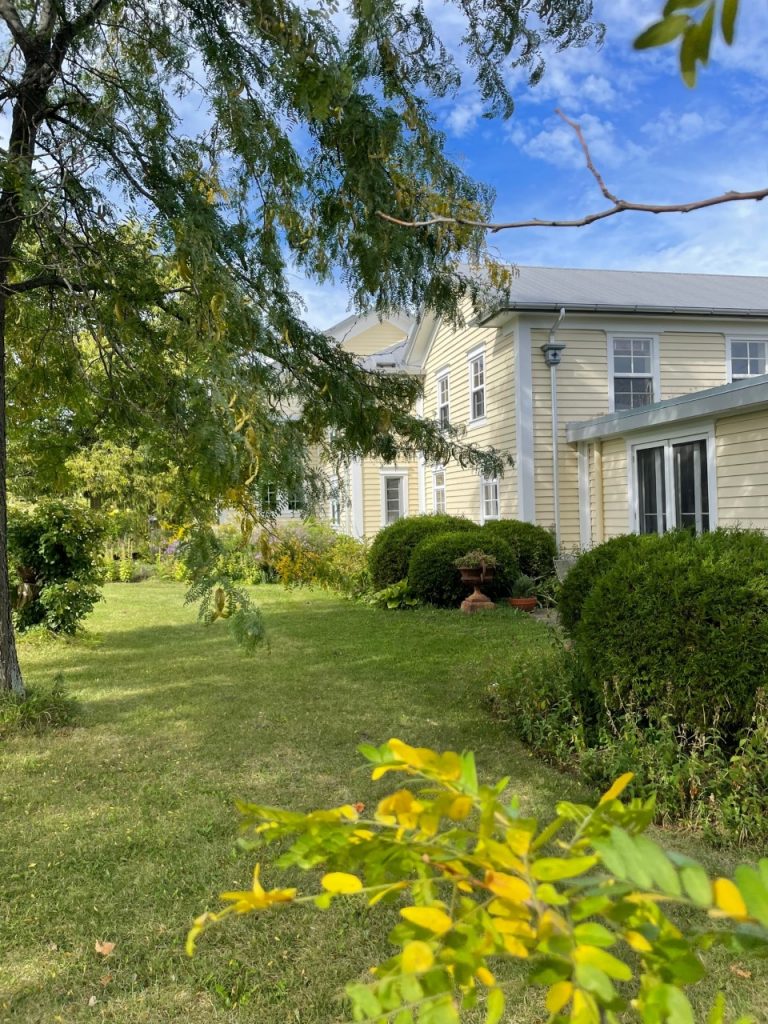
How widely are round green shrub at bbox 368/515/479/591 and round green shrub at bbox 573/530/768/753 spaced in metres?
8.20

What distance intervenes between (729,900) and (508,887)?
18 cm

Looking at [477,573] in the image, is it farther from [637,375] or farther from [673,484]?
[637,375]

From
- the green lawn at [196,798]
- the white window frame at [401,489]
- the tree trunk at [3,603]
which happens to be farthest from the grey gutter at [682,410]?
the tree trunk at [3,603]

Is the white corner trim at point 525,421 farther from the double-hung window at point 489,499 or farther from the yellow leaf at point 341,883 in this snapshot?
the yellow leaf at point 341,883

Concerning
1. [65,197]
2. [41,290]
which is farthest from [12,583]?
[65,197]

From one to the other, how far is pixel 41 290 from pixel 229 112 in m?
2.67

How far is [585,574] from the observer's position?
17.9 feet

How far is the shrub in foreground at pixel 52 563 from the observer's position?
9266 mm

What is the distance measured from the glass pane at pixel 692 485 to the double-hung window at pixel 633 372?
2889 mm

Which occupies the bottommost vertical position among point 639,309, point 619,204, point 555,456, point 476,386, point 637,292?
point 619,204

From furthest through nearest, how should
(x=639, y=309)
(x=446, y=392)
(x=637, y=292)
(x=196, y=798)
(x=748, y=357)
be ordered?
(x=446, y=392), (x=637, y=292), (x=748, y=357), (x=639, y=309), (x=196, y=798)

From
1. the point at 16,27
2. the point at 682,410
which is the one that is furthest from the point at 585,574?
the point at 682,410

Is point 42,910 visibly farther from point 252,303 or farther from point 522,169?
point 522,169

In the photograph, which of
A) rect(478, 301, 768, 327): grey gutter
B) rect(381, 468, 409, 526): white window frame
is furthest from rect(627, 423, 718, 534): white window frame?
rect(381, 468, 409, 526): white window frame
